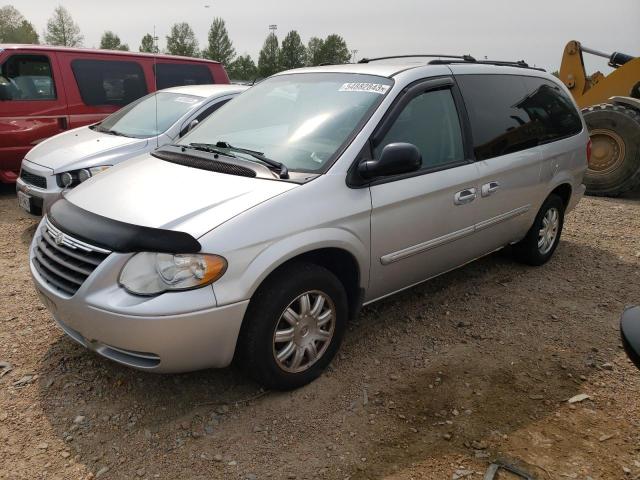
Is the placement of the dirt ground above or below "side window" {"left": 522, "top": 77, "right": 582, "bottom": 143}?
below

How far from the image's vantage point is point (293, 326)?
283 cm

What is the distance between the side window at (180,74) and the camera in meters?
8.20

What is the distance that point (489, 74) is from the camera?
13.6 feet

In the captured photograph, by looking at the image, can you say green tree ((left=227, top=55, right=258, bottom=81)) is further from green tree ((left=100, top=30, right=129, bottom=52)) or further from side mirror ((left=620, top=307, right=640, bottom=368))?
side mirror ((left=620, top=307, right=640, bottom=368))

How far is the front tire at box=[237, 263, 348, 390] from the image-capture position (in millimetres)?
2666

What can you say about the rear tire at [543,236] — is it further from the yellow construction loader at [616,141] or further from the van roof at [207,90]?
the yellow construction loader at [616,141]

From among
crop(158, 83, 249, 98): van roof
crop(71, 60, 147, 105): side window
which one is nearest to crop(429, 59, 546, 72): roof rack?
crop(158, 83, 249, 98): van roof

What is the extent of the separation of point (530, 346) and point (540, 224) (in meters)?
1.57

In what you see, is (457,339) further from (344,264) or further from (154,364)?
(154,364)

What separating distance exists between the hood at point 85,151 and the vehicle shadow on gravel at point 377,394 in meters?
2.44

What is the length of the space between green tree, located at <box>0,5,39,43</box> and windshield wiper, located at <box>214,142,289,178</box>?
3324 inches

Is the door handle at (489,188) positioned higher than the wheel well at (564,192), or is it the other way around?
the door handle at (489,188)

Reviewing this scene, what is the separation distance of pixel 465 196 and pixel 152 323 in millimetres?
2257

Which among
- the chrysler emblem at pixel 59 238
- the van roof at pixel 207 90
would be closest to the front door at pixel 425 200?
the chrysler emblem at pixel 59 238
